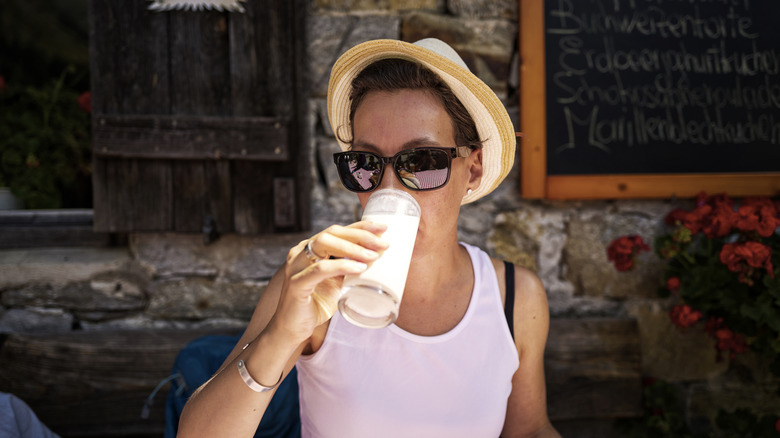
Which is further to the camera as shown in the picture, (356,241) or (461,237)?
(461,237)

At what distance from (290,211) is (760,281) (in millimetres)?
1862

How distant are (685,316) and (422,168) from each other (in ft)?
5.05

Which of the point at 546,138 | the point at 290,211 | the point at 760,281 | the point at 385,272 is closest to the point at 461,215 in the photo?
the point at 546,138

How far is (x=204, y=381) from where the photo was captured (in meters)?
1.71

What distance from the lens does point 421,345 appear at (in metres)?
1.41

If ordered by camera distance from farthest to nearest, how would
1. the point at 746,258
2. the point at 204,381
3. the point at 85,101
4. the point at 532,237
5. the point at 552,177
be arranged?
the point at 85,101
the point at 532,237
the point at 552,177
the point at 746,258
the point at 204,381

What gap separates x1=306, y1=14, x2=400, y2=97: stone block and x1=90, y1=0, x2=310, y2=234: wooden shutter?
0.08 m

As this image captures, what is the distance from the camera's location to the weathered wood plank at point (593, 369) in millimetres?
2262

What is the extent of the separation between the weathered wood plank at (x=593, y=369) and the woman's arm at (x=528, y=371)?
71 centimetres

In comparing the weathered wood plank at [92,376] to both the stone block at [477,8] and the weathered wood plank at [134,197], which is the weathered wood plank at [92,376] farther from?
the stone block at [477,8]

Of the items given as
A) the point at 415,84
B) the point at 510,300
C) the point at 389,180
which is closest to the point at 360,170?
the point at 389,180

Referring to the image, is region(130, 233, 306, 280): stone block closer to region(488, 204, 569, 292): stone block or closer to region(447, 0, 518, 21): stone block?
region(488, 204, 569, 292): stone block

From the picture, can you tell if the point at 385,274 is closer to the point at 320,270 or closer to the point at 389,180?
the point at 320,270

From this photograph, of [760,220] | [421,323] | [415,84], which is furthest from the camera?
[760,220]
